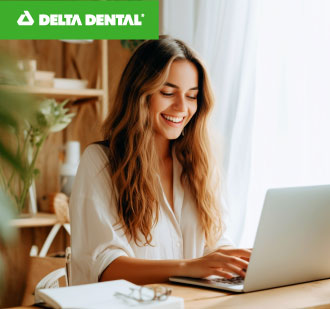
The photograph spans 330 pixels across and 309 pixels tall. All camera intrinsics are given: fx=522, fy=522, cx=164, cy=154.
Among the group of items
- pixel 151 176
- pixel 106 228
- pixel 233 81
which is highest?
pixel 233 81

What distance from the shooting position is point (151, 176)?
64.1 inches

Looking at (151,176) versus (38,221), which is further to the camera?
(38,221)

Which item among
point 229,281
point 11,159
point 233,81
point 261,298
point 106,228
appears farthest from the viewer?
point 233,81

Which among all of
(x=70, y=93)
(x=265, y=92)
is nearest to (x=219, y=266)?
(x=265, y=92)

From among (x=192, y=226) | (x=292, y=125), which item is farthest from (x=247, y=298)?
(x=292, y=125)

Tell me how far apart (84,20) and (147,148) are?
140 centimetres

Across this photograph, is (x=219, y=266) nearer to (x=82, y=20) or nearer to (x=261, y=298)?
(x=261, y=298)

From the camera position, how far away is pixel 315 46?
6.18 ft

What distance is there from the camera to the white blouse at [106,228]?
1425 millimetres

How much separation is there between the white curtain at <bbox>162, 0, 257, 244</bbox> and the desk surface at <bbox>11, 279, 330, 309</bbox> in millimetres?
995

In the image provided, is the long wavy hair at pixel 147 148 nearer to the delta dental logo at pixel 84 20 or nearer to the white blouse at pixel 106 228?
the white blouse at pixel 106 228

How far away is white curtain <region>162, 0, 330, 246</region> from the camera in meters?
1.88

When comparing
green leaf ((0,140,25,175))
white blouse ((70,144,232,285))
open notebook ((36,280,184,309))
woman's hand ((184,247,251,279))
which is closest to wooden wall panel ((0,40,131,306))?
white blouse ((70,144,232,285))

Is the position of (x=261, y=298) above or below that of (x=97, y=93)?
below
